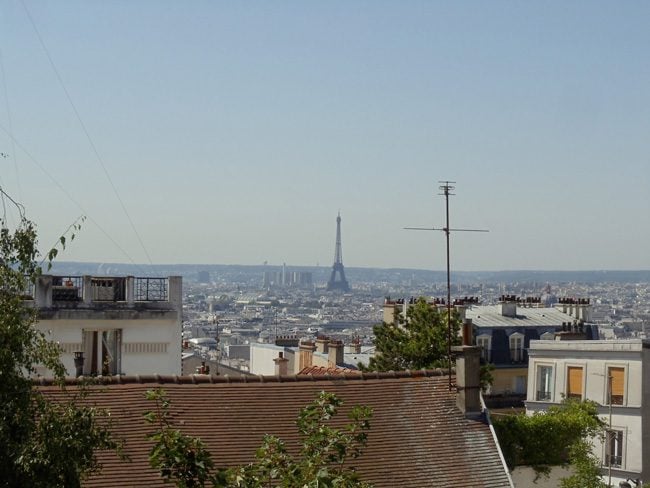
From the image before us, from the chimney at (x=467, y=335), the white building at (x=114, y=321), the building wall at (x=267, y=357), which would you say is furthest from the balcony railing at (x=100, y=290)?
the building wall at (x=267, y=357)

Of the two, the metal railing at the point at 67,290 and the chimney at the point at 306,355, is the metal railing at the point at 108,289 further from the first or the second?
the chimney at the point at 306,355

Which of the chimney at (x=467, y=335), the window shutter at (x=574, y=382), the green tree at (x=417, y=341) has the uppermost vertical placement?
the chimney at (x=467, y=335)

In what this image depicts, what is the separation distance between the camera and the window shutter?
37.6m

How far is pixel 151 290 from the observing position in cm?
2689

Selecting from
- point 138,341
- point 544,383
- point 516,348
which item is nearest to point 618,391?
point 544,383

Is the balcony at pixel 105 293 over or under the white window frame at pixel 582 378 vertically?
over

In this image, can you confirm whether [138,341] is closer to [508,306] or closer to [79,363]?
[79,363]

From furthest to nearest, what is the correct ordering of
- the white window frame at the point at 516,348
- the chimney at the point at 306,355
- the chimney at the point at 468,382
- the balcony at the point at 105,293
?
the chimney at the point at 306,355, the white window frame at the point at 516,348, the balcony at the point at 105,293, the chimney at the point at 468,382

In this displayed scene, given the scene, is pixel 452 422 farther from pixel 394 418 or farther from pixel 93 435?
pixel 93 435

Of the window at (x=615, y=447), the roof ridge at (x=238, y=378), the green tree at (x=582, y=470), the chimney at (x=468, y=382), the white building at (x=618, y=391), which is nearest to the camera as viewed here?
the roof ridge at (x=238, y=378)

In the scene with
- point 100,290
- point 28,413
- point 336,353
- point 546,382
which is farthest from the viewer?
point 336,353

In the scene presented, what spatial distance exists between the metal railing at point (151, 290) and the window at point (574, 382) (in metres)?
15.3

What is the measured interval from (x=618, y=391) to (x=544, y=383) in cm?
316

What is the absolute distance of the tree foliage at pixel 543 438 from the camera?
876 inches
